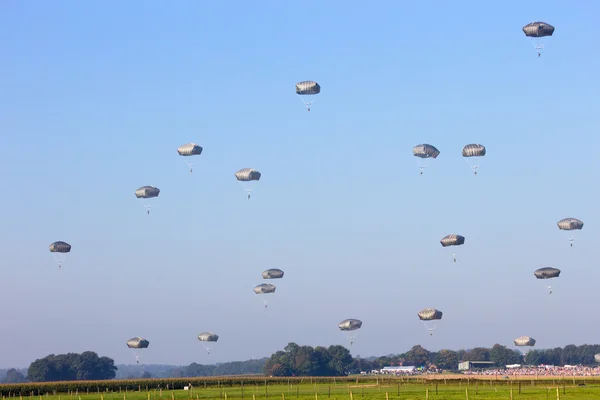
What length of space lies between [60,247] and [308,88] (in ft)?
147

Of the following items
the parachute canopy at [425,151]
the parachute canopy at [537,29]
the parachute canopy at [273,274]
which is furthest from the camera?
the parachute canopy at [273,274]

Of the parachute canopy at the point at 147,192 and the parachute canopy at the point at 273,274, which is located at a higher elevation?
the parachute canopy at the point at 147,192

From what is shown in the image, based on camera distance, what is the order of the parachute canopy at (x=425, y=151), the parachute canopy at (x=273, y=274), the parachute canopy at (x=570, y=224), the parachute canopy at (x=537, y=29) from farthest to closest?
the parachute canopy at (x=273, y=274), the parachute canopy at (x=570, y=224), the parachute canopy at (x=425, y=151), the parachute canopy at (x=537, y=29)

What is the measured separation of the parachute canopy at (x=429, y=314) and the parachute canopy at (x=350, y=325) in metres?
11.5

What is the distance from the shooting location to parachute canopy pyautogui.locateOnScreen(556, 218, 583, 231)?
130 m

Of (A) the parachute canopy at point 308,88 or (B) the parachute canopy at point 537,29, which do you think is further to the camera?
(A) the parachute canopy at point 308,88

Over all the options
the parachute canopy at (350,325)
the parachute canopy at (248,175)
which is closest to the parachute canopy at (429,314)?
the parachute canopy at (350,325)

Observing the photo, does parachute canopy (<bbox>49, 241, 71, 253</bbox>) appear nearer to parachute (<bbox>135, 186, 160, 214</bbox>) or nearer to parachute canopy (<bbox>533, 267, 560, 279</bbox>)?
parachute (<bbox>135, 186, 160, 214</bbox>)


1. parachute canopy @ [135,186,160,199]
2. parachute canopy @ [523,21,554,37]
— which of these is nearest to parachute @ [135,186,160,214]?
parachute canopy @ [135,186,160,199]

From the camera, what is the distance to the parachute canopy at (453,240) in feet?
440

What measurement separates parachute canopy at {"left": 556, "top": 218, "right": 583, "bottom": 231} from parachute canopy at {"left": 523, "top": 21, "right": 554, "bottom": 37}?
2924cm

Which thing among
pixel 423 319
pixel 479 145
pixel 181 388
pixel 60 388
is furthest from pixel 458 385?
pixel 60 388

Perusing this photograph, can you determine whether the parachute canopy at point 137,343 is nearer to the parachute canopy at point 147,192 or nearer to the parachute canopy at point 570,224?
the parachute canopy at point 147,192

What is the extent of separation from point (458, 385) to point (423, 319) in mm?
14718
